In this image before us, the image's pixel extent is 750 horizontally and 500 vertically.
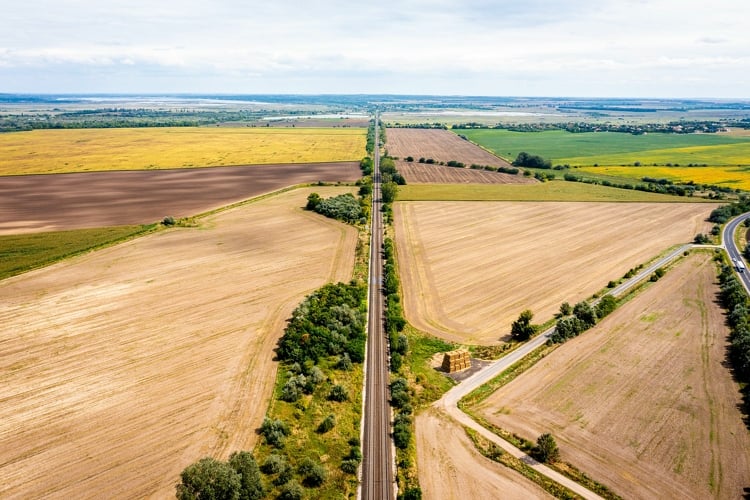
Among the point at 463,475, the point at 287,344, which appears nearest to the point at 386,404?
the point at 463,475

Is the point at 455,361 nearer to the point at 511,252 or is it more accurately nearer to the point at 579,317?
the point at 579,317

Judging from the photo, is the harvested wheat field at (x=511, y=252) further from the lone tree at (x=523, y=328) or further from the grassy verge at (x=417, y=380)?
the grassy verge at (x=417, y=380)

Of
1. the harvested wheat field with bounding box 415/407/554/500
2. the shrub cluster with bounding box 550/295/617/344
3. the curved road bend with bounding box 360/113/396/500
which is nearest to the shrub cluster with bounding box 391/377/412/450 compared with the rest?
the curved road bend with bounding box 360/113/396/500

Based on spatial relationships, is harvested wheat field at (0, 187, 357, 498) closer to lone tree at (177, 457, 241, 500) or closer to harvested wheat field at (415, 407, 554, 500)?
lone tree at (177, 457, 241, 500)

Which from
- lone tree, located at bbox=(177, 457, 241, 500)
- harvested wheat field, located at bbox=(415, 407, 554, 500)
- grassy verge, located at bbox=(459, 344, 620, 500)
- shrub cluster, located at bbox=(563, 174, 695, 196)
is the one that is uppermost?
shrub cluster, located at bbox=(563, 174, 695, 196)

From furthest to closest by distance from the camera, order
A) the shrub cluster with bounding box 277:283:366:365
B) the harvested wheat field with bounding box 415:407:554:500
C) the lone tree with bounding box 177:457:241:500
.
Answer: the shrub cluster with bounding box 277:283:366:365 → the harvested wheat field with bounding box 415:407:554:500 → the lone tree with bounding box 177:457:241:500

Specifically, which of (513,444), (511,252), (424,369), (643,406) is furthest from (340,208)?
(643,406)

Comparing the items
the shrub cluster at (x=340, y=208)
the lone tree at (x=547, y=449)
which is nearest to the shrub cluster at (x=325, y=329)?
the lone tree at (x=547, y=449)

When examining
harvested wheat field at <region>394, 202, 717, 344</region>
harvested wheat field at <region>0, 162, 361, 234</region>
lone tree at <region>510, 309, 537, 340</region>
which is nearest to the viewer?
lone tree at <region>510, 309, 537, 340</region>
